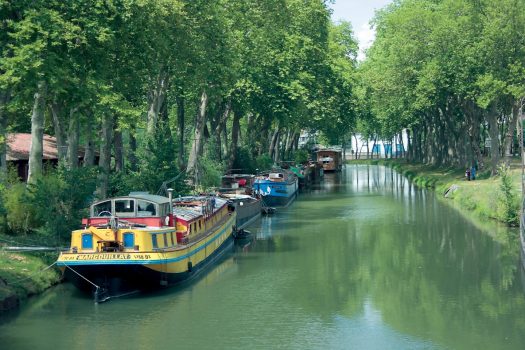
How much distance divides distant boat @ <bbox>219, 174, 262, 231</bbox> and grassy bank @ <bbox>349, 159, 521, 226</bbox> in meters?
16.9

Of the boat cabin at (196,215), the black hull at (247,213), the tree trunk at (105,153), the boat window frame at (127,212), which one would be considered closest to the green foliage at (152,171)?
the tree trunk at (105,153)

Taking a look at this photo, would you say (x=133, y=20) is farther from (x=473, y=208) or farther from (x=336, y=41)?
(x=336, y=41)

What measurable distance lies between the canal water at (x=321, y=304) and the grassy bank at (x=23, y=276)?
21.5 inches

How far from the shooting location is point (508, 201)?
54.6m

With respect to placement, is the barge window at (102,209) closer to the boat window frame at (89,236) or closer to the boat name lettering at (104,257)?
the boat window frame at (89,236)

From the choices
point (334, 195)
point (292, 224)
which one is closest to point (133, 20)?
point (292, 224)

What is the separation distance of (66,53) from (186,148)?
135 ft

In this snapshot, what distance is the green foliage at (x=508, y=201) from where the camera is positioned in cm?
5350

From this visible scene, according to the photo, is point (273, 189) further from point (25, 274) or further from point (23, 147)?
point (25, 274)

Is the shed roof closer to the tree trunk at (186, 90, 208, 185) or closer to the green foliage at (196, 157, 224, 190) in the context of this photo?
the tree trunk at (186, 90, 208, 185)

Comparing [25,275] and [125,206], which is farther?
[125,206]

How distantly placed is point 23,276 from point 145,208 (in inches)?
239

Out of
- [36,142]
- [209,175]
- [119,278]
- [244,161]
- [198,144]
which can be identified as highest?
[198,144]

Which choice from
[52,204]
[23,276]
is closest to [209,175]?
[52,204]
